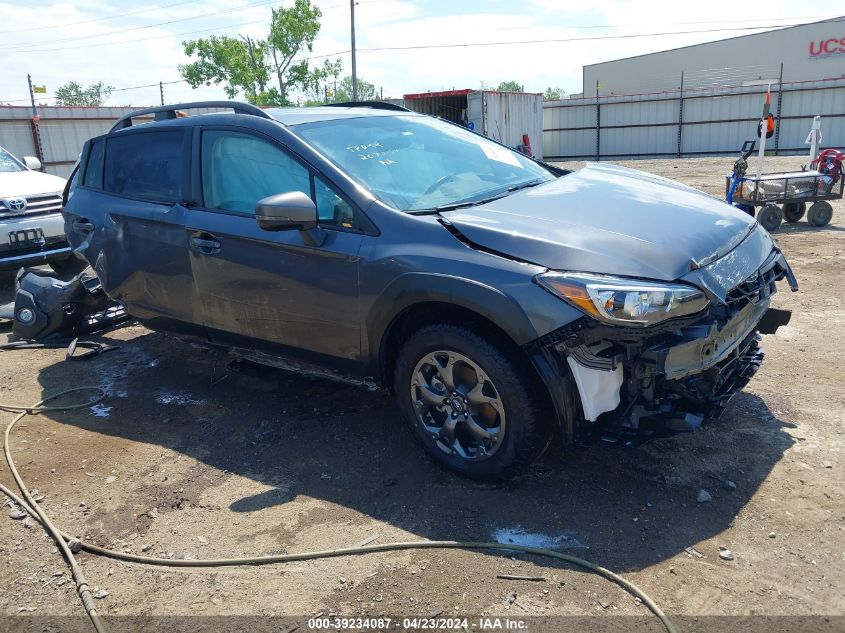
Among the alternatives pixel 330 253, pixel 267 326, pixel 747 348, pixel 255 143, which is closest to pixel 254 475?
pixel 267 326

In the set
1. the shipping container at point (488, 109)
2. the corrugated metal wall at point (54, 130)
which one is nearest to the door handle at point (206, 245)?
the shipping container at point (488, 109)

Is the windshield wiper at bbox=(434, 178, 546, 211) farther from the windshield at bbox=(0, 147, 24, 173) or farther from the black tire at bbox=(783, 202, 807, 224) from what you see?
the black tire at bbox=(783, 202, 807, 224)

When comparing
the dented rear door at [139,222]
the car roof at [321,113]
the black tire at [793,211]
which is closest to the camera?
the car roof at [321,113]

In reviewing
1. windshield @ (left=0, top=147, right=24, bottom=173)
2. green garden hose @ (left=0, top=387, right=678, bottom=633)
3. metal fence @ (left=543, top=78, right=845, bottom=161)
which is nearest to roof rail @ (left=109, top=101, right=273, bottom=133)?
green garden hose @ (left=0, top=387, right=678, bottom=633)

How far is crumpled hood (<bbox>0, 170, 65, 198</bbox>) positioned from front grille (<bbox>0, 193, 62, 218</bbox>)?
0.08 metres

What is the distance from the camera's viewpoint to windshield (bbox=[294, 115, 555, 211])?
3.75 metres

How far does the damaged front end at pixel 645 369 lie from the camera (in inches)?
116

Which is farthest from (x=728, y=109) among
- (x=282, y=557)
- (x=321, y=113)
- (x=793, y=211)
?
(x=282, y=557)

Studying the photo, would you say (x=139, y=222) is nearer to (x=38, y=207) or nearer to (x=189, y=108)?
(x=189, y=108)

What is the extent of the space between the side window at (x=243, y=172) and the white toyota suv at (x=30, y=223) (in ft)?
14.7

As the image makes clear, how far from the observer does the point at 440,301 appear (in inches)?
129

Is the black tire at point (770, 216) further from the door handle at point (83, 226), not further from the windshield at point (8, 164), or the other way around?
the windshield at point (8, 164)

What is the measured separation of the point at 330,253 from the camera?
363 centimetres

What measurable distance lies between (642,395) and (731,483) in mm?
763
